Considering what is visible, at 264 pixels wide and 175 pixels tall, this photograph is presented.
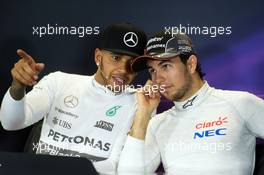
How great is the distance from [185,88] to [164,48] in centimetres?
15

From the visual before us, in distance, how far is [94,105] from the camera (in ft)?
4.92

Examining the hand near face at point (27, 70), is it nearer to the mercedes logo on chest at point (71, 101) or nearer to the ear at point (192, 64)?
the mercedes logo on chest at point (71, 101)

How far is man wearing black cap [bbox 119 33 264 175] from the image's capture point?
1.26 metres

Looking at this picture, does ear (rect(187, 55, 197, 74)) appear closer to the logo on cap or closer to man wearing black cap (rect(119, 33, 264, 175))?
man wearing black cap (rect(119, 33, 264, 175))

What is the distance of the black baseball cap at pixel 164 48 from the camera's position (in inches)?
52.3

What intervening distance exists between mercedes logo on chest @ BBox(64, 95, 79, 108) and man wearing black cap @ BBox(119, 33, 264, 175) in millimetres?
255

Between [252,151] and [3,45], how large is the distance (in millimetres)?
946

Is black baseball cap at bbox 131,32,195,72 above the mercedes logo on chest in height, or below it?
above

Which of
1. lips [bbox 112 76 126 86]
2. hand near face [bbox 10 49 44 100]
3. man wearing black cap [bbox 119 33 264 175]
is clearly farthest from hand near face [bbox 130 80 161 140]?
hand near face [bbox 10 49 44 100]

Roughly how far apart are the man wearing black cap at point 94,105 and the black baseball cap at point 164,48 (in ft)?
0.31

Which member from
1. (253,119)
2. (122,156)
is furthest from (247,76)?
(122,156)

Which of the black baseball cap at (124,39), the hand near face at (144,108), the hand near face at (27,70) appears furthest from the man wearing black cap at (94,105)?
the hand near face at (27,70)

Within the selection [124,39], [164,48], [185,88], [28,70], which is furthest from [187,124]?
[28,70]

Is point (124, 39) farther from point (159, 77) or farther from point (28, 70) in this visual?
point (28, 70)
